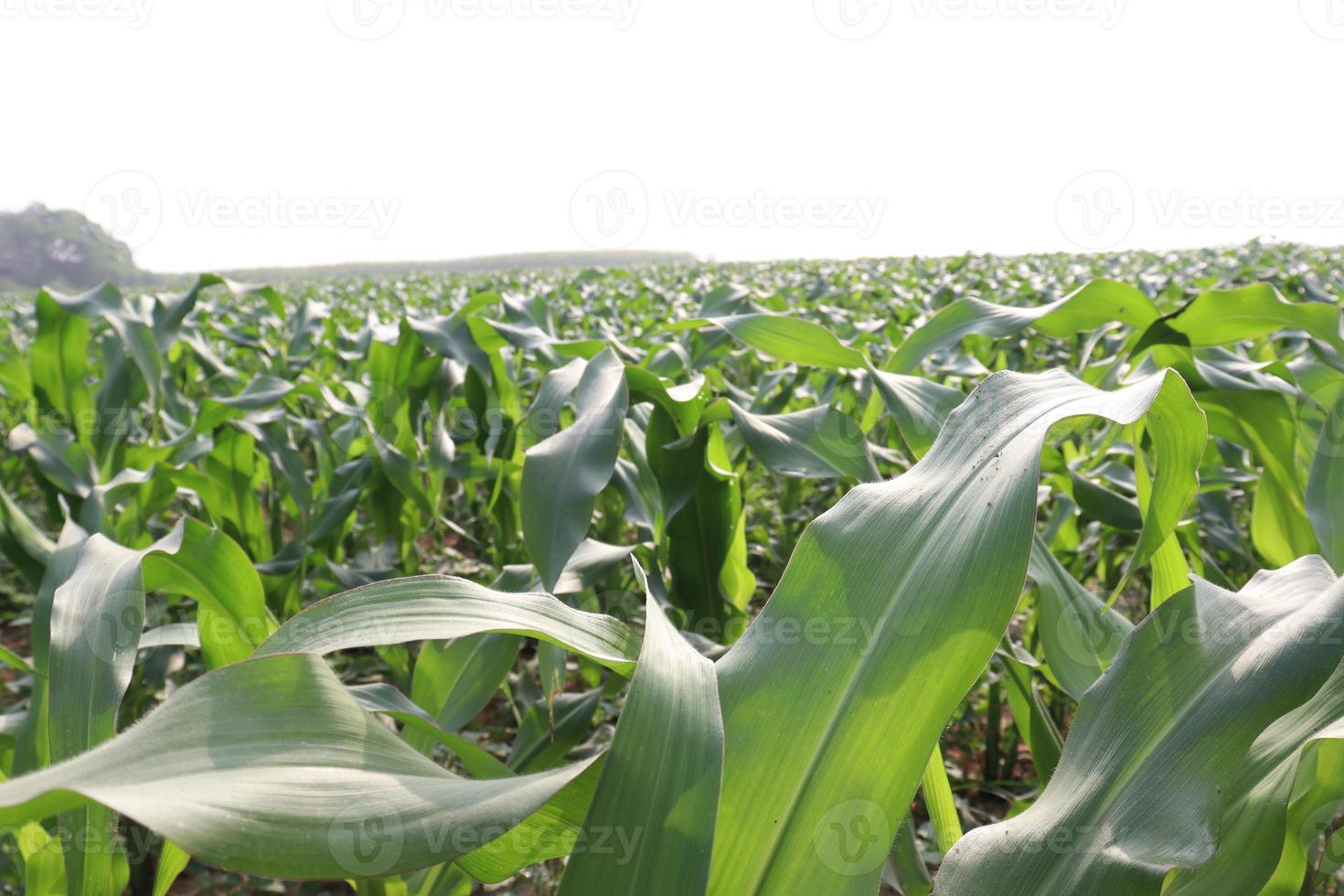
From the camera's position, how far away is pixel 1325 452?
0.93m

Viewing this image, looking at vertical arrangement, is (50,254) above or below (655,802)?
below

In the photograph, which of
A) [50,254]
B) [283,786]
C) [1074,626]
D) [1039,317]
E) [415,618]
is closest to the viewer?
[283,786]

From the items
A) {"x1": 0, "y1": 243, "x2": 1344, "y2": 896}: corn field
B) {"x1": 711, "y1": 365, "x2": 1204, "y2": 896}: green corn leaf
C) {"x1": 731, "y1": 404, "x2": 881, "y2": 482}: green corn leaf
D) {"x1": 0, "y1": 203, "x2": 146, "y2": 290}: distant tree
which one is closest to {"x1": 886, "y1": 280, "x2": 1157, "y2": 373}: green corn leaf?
{"x1": 0, "y1": 243, "x2": 1344, "y2": 896}: corn field

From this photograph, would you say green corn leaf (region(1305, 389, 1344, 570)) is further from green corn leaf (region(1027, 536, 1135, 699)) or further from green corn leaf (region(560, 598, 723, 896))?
green corn leaf (region(560, 598, 723, 896))

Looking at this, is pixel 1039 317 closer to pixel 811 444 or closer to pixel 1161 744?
pixel 811 444

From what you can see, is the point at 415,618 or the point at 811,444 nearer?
the point at 415,618

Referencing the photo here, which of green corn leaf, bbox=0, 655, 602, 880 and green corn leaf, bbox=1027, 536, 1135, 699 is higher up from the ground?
green corn leaf, bbox=0, 655, 602, 880

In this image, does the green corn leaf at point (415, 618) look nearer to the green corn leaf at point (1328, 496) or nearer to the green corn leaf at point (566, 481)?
the green corn leaf at point (566, 481)

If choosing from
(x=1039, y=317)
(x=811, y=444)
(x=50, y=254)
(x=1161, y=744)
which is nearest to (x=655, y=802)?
(x=1161, y=744)

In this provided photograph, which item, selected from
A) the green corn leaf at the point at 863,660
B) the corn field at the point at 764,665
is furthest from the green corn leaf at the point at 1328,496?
the green corn leaf at the point at 863,660

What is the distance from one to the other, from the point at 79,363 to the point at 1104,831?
2464 millimetres

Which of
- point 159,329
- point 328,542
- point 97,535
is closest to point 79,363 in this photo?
point 159,329

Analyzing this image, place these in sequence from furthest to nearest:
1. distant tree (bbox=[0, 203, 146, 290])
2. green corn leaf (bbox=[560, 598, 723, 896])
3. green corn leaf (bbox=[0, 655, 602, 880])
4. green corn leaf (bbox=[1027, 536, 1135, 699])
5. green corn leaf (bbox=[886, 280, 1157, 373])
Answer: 1. distant tree (bbox=[0, 203, 146, 290])
2. green corn leaf (bbox=[886, 280, 1157, 373])
3. green corn leaf (bbox=[1027, 536, 1135, 699])
4. green corn leaf (bbox=[560, 598, 723, 896])
5. green corn leaf (bbox=[0, 655, 602, 880])

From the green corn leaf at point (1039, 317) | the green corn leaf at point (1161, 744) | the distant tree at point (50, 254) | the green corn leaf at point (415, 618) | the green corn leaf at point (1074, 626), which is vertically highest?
the green corn leaf at point (1039, 317)
